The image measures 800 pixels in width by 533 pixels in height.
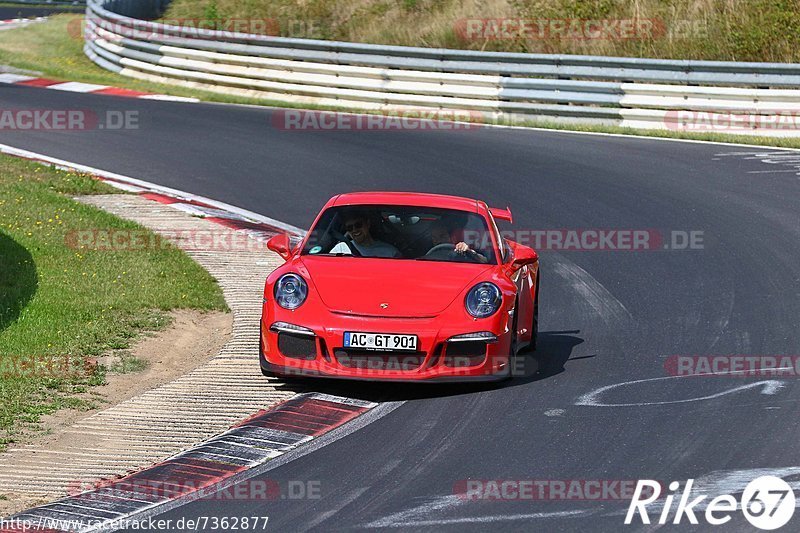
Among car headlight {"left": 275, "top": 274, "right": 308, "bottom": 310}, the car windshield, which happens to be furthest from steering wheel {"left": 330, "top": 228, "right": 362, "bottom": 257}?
car headlight {"left": 275, "top": 274, "right": 308, "bottom": 310}

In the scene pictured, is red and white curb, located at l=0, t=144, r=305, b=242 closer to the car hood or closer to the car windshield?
the car windshield

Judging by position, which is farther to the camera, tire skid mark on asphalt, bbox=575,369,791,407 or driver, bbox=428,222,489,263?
driver, bbox=428,222,489,263

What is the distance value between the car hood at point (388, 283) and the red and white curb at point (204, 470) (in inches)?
25.0

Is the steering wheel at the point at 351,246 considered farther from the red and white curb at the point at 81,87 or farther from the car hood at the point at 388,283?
the red and white curb at the point at 81,87

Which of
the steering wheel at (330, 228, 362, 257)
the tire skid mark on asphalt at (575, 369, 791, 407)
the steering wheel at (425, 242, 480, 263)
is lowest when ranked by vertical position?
the tire skid mark on asphalt at (575, 369, 791, 407)

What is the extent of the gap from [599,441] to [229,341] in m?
3.63

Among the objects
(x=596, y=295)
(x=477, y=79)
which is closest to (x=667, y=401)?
(x=596, y=295)

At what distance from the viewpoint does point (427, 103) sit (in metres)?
22.0

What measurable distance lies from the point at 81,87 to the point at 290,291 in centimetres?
1674

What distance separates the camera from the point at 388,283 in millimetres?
8781

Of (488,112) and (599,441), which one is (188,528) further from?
(488,112)

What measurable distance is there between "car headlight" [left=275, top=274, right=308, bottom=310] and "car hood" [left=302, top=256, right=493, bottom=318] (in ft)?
0.31

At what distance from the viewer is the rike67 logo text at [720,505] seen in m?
6.07

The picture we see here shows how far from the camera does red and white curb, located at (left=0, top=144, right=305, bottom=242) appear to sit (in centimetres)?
1416
